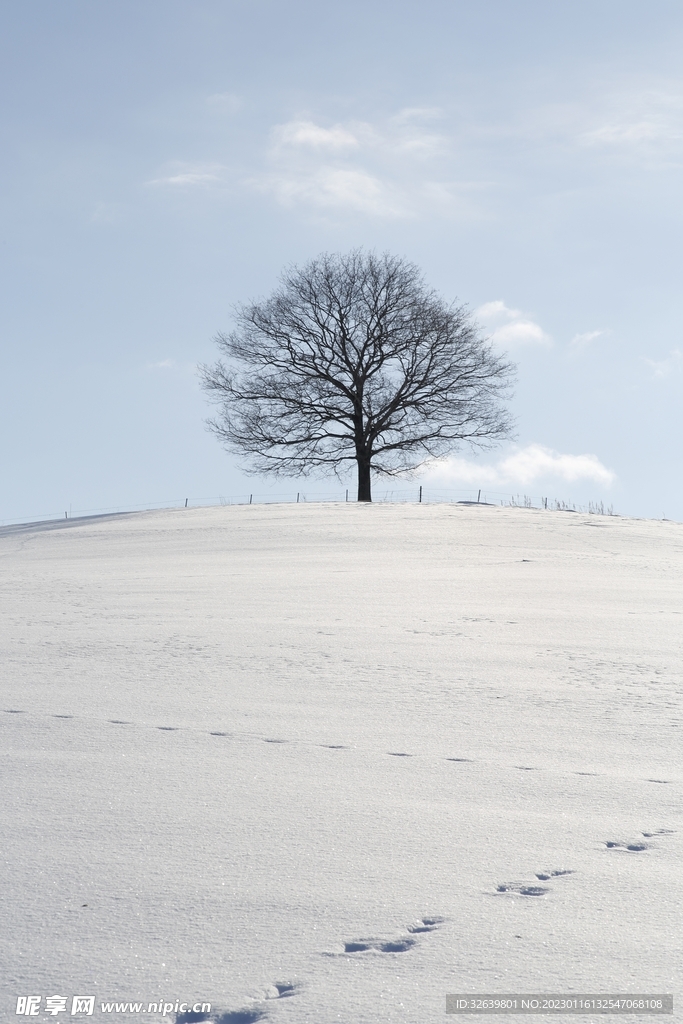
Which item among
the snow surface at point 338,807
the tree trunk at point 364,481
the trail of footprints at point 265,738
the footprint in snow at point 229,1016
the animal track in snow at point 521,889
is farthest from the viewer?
the tree trunk at point 364,481

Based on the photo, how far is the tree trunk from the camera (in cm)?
2650

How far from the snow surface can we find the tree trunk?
19.1 m

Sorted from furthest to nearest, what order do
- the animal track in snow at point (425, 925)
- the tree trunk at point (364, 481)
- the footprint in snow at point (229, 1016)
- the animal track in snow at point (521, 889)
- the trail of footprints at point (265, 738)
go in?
the tree trunk at point (364, 481) → the trail of footprints at point (265, 738) → the animal track in snow at point (521, 889) → the animal track in snow at point (425, 925) → the footprint in snow at point (229, 1016)

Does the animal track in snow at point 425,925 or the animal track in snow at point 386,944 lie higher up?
the animal track in snow at point 425,925

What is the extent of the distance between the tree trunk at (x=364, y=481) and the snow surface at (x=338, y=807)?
62.6 feet

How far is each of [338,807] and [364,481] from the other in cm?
2368

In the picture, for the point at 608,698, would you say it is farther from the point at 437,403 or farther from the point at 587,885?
the point at 437,403

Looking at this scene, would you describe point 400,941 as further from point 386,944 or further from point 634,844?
point 634,844

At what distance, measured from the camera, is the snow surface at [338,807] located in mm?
2010

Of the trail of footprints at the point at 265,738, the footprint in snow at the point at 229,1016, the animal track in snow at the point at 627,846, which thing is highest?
the trail of footprints at the point at 265,738

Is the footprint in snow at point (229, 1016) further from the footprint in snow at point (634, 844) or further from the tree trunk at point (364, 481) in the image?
the tree trunk at point (364, 481)

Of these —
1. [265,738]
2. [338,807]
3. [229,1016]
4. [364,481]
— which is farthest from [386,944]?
[364,481]

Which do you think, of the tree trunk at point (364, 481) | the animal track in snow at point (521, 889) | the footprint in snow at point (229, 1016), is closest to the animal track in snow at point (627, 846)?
the animal track in snow at point (521, 889)

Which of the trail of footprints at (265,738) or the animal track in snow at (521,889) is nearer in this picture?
the animal track in snow at (521,889)
